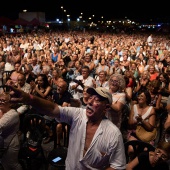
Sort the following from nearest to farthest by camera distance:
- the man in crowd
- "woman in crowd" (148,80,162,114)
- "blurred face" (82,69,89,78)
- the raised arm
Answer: the raised arm, the man in crowd, "woman in crowd" (148,80,162,114), "blurred face" (82,69,89,78)

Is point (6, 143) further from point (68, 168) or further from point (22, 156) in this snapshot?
point (68, 168)

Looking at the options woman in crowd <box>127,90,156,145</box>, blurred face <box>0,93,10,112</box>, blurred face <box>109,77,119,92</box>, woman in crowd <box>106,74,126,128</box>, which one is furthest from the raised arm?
woman in crowd <box>127,90,156,145</box>

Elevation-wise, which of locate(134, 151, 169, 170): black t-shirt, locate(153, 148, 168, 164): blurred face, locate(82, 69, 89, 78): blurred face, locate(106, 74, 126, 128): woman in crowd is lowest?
locate(134, 151, 169, 170): black t-shirt

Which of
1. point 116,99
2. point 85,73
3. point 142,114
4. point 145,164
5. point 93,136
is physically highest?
point 85,73

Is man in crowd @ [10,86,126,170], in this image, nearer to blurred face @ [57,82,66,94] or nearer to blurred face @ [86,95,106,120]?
blurred face @ [86,95,106,120]

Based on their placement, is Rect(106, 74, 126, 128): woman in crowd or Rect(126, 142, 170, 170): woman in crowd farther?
Rect(106, 74, 126, 128): woman in crowd

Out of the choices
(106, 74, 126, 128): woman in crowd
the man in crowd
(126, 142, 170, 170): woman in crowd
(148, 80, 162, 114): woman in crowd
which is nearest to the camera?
the man in crowd

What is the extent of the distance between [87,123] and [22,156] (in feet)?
6.41

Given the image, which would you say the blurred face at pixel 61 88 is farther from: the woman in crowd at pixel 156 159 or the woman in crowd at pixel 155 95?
the woman in crowd at pixel 156 159

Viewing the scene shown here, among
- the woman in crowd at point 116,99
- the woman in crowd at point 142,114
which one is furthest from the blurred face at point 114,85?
the woman in crowd at point 142,114

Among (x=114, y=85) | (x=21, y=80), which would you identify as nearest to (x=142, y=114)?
(x=114, y=85)

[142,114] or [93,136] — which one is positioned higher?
[93,136]

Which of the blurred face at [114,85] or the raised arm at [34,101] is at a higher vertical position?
the raised arm at [34,101]

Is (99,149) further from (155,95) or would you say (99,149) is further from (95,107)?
(155,95)
